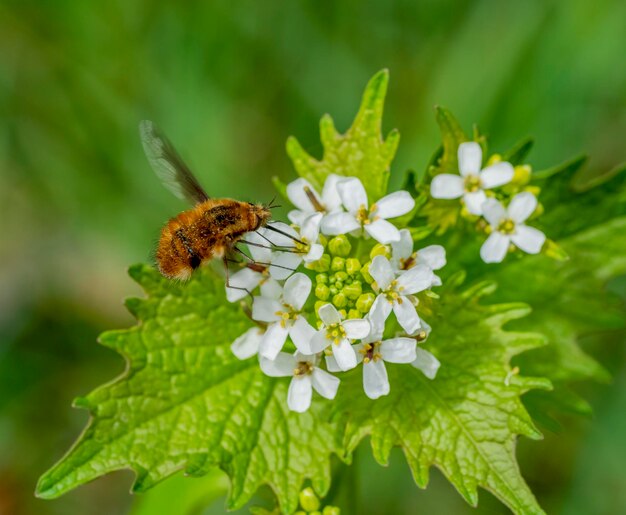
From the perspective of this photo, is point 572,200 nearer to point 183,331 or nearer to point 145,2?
point 183,331

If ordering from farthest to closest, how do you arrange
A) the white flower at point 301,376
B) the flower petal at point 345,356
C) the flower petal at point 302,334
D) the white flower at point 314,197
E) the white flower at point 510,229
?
1. the white flower at point 510,229
2. the white flower at point 314,197
3. the white flower at point 301,376
4. the flower petal at point 302,334
5. the flower petal at point 345,356

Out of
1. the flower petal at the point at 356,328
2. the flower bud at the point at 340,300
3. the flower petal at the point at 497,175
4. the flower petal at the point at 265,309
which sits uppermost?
the flower petal at the point at 497,175

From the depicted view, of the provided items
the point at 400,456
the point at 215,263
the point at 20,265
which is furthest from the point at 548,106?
the point at 20,265

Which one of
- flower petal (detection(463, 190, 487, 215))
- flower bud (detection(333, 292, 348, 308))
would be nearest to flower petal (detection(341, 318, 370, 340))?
flower bud (detection(333, 292, 348, 308))

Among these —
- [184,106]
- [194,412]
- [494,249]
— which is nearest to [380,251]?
[494,249]

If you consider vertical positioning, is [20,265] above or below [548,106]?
below

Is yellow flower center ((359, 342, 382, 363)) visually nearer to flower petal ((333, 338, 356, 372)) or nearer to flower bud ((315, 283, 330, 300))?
flower petal ((333, 338, 356, 372))

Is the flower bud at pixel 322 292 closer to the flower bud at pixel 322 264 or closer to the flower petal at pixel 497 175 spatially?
the flower bud at pixel 322 264

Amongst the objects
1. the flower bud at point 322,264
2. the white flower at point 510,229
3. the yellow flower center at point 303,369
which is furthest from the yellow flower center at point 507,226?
the yellow flower center at point 303,369
